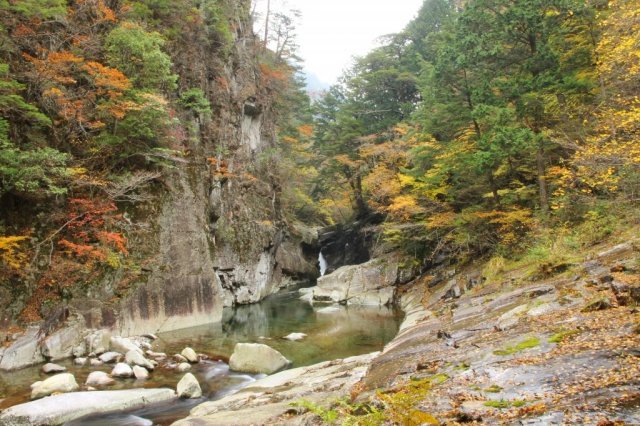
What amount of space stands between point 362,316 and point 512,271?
846 centimetres

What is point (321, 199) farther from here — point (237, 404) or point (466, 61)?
point (237, 404)

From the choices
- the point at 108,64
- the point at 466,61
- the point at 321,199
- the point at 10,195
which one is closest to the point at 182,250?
the point at 10,195

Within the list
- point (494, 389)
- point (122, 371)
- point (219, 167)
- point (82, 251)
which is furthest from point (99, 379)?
point (219, 167)

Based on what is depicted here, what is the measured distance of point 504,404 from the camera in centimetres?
428

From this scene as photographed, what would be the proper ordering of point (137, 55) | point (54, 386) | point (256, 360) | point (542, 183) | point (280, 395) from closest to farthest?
point (280, 395)
point (54, 386)
point (256, 360)
point (542, 183)
point (137, 55)

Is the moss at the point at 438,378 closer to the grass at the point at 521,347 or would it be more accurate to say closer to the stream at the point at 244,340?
the grass at the point at 521,347

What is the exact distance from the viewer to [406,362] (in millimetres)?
7797

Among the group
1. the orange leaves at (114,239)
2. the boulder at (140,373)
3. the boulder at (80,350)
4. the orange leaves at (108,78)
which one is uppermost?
the orange leaves at (108,78)

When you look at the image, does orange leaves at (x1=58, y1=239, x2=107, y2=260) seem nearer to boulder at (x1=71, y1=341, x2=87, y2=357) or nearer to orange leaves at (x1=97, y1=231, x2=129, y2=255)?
orange leaves at (x1=97, y1=231, x2=129, y2=255)

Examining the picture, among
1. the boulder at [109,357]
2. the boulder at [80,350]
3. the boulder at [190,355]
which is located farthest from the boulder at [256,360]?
the boulder at [80,350]

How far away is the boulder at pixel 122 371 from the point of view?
1131 centimetres

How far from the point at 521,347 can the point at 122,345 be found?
12127 millimetres

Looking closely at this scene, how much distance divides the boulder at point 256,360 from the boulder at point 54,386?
420 cm

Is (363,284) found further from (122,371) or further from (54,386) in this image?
(54,386)
